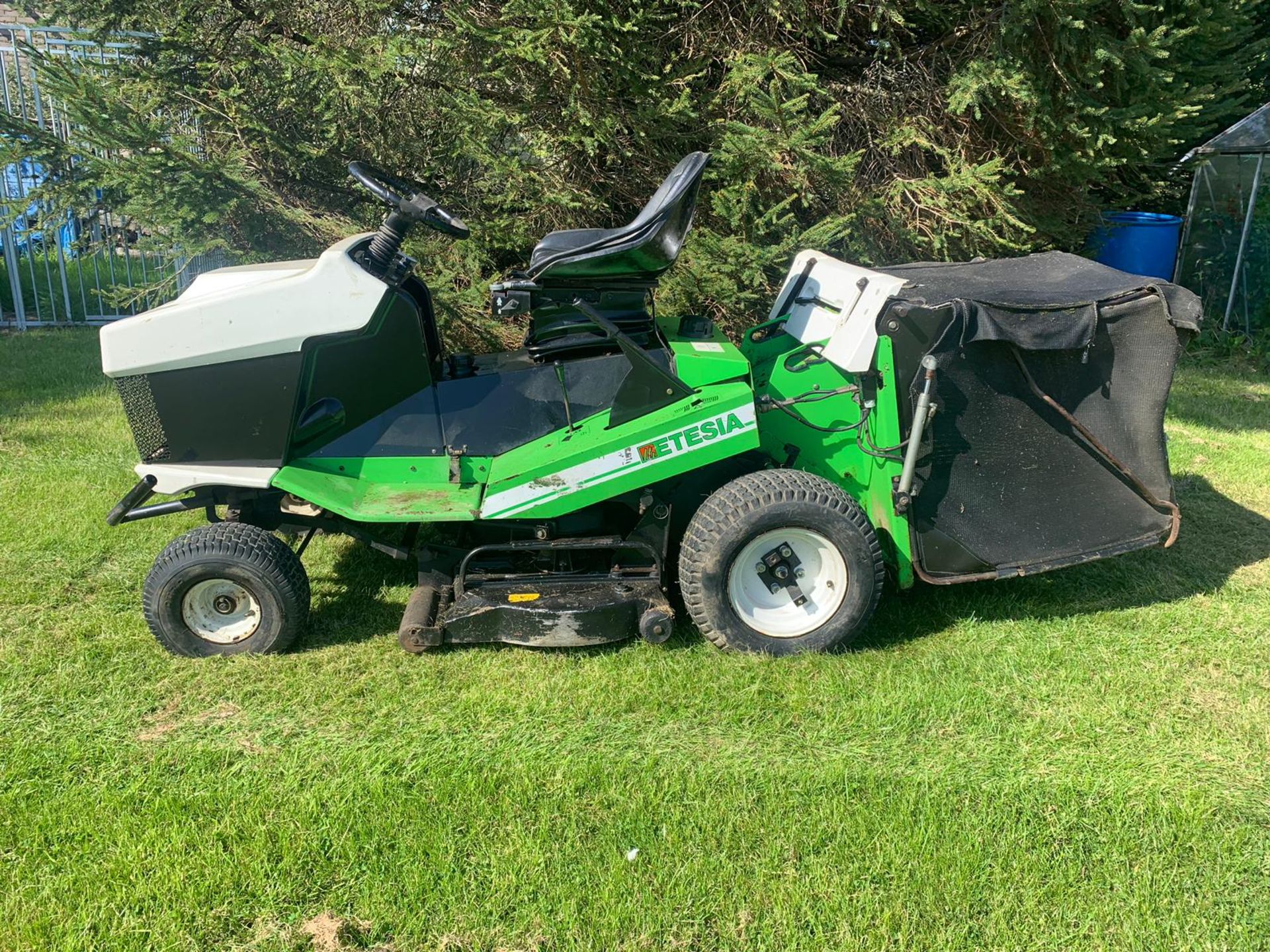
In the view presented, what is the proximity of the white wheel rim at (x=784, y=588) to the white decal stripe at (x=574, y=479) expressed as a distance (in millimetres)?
495

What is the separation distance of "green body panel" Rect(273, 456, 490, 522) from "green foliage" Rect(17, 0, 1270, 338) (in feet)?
7.93

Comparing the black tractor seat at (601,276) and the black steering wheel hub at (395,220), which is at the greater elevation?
the black steering wheel hub at (395,220)

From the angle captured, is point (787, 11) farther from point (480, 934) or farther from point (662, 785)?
point (480, 934)

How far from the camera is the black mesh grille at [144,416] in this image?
11.9ft

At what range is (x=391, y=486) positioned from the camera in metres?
3.74

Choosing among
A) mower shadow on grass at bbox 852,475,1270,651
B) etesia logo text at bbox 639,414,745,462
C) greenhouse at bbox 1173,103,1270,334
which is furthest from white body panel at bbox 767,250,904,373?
greenhouse at bbox 1173,103,1270,334

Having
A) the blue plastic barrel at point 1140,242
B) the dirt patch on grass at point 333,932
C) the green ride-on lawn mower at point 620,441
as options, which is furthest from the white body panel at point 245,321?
the blue plastic barrel at point 1140,242

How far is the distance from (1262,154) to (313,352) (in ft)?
28.0

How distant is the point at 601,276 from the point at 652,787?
6.11ft

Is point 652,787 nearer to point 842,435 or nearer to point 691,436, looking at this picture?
point 691,436

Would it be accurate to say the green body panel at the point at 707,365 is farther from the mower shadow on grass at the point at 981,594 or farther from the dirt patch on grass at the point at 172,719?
the dirt patch on grass at the point at 172,719

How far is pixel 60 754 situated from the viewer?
3199 millimetres

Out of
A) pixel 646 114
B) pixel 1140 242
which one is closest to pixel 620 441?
pixel 646 114

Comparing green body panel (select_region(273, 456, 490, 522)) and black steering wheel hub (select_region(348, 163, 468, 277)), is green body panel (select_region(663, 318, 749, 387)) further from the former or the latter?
black steering wheel hub (select_region(348, 163, 468, 277))
